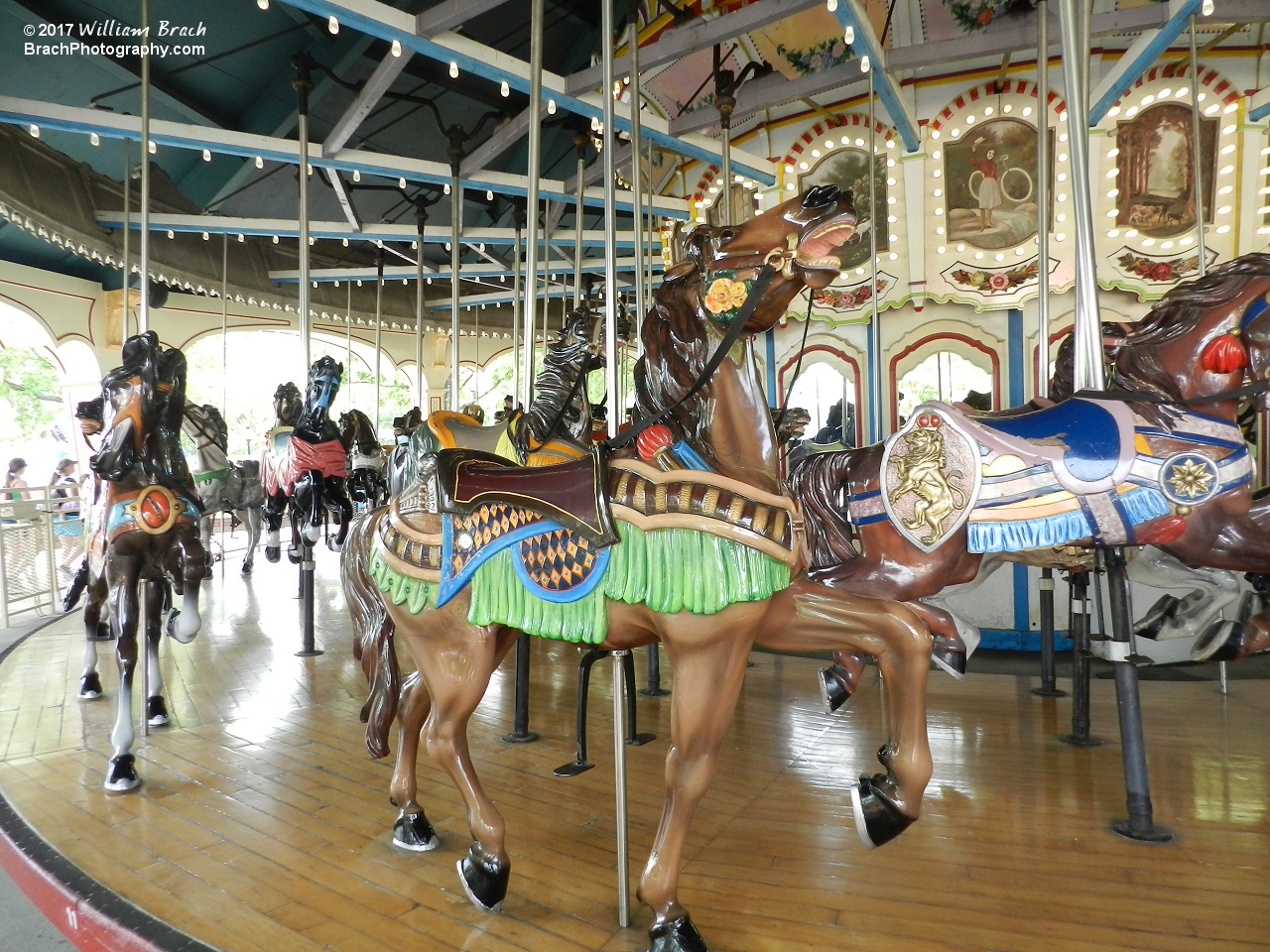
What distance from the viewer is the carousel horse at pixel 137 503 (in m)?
2.97

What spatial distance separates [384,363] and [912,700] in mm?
16616

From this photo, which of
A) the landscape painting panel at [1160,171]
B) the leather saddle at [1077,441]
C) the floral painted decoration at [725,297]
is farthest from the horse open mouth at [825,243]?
the landscape painting panel at [1160,171]

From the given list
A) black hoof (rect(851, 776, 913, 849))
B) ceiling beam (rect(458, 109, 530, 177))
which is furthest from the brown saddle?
ceiling beam (rect(458, 109, 530, 177))

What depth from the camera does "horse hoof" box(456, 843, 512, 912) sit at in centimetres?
200

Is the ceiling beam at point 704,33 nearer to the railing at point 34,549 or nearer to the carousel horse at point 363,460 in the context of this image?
the carousel horse at point 363,460

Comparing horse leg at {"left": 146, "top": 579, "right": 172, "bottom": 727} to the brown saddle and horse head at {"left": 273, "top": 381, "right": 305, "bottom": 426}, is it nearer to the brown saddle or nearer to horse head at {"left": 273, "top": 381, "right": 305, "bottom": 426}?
the brown saddle

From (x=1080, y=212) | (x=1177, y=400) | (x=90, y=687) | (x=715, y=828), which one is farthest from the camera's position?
(x=90, y=687)

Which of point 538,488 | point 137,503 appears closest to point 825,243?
point 538,488

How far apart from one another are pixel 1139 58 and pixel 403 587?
18.7 feet

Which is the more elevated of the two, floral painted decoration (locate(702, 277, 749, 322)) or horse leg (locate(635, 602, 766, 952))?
floral painted decoration (locate(702, 277, 749, 322))

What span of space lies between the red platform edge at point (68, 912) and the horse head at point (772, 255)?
214 cm

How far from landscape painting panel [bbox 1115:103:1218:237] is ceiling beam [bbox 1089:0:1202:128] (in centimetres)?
39

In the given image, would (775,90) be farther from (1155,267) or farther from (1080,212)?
(1080,212)

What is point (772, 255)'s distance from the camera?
1.71 m
